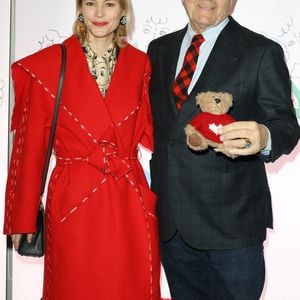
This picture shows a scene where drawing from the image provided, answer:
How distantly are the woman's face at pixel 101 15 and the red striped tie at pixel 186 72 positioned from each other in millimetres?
262

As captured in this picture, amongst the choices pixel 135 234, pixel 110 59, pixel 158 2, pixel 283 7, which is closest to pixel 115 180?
pixel 135 234

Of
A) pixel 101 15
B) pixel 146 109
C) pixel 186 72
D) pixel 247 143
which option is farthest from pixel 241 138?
pixel 101 15

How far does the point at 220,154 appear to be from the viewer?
5.06ft

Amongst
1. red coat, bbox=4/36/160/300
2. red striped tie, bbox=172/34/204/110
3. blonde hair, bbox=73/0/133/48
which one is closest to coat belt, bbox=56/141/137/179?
red coat, bbox=4/36/160/300

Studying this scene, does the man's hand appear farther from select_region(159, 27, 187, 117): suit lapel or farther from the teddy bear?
select_region(159, 27, 187, 117): suit lapel

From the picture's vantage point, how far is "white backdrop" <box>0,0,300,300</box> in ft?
7.41

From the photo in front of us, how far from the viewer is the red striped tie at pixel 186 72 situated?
1587 mm

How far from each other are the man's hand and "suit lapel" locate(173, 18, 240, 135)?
28 cm

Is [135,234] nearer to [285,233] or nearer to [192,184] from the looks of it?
[192,184]

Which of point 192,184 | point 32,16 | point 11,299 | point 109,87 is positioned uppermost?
point 32,16

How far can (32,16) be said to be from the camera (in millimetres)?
2307

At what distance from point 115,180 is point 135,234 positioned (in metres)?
0.19

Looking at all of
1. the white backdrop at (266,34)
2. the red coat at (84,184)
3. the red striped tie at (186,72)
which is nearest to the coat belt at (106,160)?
the red coat at (84,184)

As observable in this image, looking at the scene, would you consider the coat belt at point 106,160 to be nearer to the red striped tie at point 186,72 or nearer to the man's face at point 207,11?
the red striped tie at point 186,72
